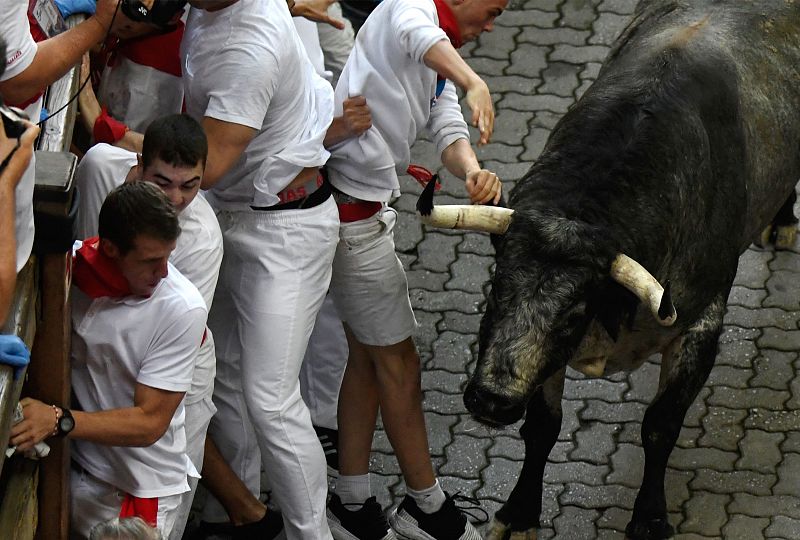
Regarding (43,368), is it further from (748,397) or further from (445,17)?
(748,397)

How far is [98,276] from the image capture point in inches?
177

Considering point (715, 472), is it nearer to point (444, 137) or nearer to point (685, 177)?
point (685, 177)

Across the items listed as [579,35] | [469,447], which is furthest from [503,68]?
[469,447]

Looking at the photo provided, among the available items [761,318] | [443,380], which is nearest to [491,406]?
[443,380]

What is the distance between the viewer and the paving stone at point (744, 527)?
245 inches

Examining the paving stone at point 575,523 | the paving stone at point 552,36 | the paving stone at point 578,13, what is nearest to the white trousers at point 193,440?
the paving stone at point 575,523

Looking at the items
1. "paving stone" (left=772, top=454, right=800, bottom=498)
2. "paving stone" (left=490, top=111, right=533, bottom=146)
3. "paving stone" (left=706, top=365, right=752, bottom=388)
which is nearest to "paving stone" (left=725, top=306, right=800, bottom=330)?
"paving stone" (left=706, top=365, right=752, bottom=388)

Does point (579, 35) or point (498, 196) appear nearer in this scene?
point (498, 196)

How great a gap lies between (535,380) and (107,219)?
1.86 m

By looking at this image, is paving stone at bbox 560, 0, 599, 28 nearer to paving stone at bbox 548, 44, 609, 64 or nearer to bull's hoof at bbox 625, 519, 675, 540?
paving stone at bbox 548, 44, 609, 64

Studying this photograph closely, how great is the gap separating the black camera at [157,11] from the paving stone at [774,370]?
3.64 m

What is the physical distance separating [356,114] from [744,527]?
256cm

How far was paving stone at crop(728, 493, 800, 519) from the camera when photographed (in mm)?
6348

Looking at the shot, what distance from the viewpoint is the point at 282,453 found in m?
5.48
